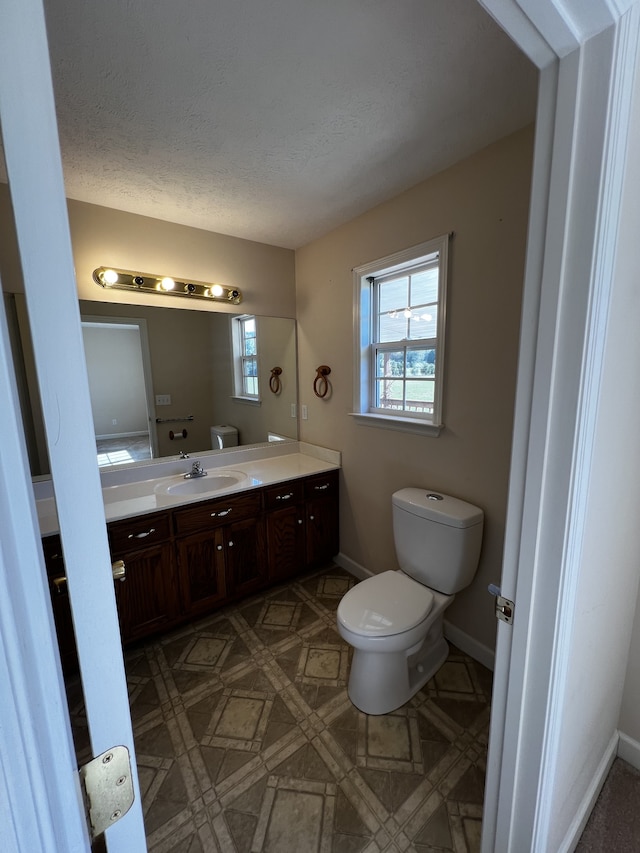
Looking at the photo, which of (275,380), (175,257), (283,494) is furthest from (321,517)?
(175,257)

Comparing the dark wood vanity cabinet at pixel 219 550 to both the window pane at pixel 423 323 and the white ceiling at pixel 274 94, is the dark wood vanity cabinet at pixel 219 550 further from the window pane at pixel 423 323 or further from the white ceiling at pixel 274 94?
the white ceiling at pixel 274 94

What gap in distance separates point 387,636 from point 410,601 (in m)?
0.23

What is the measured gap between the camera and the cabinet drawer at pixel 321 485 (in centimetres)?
245

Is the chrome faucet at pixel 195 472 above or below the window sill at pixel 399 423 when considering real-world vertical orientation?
below

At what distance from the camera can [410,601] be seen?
5.43ft

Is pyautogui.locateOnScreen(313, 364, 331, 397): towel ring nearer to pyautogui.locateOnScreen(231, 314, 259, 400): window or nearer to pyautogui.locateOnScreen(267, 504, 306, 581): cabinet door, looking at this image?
pyautogui.locateOnScreen(231, 314, 259, 400): window

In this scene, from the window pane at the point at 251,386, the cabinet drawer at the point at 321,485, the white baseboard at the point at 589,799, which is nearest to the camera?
the white baseboard at the point at 589,799

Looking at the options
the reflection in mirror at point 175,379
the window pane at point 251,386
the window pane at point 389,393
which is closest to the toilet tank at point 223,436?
the reflection in mirror at point 175,379

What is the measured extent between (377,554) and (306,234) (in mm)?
2185

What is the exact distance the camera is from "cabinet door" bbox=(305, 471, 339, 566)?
97.8 inches

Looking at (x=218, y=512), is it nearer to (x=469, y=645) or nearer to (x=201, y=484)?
(x=201, y=484)

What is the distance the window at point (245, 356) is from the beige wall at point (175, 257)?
0.10 metres

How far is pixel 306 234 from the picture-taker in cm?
244

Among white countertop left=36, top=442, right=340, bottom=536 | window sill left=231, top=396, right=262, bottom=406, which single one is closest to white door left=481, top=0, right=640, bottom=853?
white countertop left=36, top=442, right=340, bottom=536
